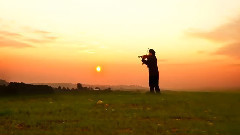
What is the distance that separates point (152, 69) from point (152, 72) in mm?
260

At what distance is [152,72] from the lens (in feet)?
94.0

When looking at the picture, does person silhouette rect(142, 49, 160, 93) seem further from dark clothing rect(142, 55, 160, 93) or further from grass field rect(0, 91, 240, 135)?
grass field rect(0, 91, 240, 135)

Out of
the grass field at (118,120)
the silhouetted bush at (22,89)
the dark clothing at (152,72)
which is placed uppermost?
the dark clothing at (152,72)

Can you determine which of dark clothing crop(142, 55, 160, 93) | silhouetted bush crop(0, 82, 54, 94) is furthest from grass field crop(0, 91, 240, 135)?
silhouetted bush crop(0, 82, 54, 94)

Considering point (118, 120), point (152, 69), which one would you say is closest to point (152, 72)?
point (152, 69)

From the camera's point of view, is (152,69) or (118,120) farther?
(152,69)

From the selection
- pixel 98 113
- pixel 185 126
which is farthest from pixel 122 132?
pixel 98 113

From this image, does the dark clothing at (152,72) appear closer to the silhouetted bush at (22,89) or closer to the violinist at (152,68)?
the violinist at (152,68)

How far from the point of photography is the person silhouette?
93.7 ft

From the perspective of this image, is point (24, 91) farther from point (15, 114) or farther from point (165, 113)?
point (165, 113)

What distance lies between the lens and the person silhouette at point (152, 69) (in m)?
28.6

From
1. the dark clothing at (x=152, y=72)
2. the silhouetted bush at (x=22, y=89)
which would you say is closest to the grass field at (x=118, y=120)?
the dark clothing at (x=152, y=72)

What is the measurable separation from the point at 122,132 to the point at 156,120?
10.6 feet

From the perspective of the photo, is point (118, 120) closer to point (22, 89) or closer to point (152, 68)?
point (152, 68)
